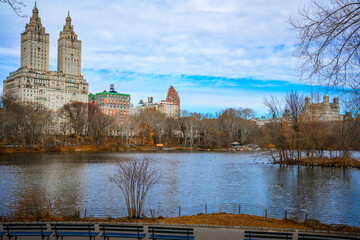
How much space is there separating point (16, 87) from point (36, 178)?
129249 mm

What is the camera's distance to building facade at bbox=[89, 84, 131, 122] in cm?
17138

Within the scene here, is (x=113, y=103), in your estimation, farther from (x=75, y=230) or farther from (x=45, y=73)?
(x=75, y=230)

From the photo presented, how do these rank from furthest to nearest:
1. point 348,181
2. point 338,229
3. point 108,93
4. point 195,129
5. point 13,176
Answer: point 108,93 < point 195,129 < point 13,176 < point 348,181 < point 338,229

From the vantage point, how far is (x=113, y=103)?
569ft

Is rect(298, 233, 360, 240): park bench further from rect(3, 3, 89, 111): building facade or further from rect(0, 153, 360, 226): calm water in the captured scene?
rect(3, 3, 89, 111): building facade

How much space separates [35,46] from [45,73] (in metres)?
17.1

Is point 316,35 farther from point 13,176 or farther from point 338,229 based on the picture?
point 13,176

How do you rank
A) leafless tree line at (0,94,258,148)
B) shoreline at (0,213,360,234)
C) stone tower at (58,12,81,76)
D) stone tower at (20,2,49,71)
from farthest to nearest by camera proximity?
stone tower at (58,12,81,76), stone tower at (20,2,49,71), leafless tree line at (0,94,258,148), shoreline at (0,213,360,234)

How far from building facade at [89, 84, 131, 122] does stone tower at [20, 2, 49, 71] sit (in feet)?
102

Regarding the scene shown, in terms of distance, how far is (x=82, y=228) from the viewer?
1129 cm

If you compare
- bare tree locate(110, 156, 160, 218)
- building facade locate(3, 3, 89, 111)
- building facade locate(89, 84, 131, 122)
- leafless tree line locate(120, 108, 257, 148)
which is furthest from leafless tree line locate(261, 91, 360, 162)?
building facade locate(89, 84, 131, 122)

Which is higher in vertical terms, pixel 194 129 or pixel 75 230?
pixel 194 129

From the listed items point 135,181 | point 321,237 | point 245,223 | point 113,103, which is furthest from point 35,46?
point 321,237

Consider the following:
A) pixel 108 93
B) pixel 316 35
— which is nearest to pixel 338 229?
pixel 316 35
